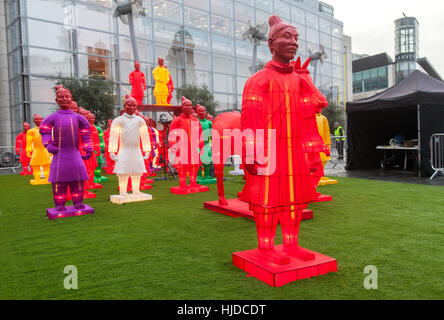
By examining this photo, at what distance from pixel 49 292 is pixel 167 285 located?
87cm

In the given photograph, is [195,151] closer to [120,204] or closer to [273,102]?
[120,204]

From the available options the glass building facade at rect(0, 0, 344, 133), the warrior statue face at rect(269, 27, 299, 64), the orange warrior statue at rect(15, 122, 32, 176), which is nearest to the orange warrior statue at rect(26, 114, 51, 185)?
the orange warrior statue at rect(15, 122, 32, 176)

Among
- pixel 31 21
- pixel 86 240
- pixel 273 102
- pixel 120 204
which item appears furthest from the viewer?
pixel 31 21

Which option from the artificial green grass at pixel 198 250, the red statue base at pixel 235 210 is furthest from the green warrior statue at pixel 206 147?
the red statue base at pixel 235 210

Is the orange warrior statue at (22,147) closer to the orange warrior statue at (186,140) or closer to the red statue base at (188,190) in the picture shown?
the orange warrior statue at (186,140)

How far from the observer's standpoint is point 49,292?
2605 mm

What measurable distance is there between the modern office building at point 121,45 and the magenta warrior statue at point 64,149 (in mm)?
12832

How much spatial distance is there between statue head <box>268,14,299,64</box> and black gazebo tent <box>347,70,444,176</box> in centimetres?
711

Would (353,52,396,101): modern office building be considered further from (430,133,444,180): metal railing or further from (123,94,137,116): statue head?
(123,94,137,116): statue head

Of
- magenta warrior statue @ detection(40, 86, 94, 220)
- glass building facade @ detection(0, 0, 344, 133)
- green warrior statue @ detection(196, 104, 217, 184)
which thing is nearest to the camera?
magenta warrior statue @ detection(40, 86, 94, 220)

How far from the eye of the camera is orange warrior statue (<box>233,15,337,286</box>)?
2674 mm

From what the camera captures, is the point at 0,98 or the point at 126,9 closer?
the point at 126,9

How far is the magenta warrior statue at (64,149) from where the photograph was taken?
5.12 meters

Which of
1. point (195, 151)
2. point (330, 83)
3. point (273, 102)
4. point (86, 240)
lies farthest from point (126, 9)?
point (330, 83)
